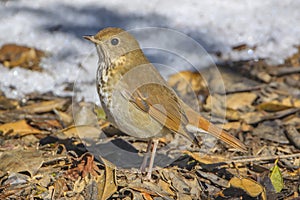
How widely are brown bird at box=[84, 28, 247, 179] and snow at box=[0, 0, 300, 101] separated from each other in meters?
2.10

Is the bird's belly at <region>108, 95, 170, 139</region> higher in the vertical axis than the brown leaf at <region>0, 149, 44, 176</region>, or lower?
higher

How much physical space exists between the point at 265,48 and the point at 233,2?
0.97m

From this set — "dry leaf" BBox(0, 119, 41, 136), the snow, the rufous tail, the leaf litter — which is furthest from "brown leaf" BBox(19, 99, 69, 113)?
the rufous tail

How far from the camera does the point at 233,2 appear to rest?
8328 mm

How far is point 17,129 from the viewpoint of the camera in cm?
596

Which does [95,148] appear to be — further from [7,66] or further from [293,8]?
[293,8]

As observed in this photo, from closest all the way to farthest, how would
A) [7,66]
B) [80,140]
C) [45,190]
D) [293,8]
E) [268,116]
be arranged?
1. [45,190]
2. [80,140]
3. [268,116]
4. [7,66]
5. [293,8]

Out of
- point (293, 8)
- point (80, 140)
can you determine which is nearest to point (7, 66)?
point (80, 140)

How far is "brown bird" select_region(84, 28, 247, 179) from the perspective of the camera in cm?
487

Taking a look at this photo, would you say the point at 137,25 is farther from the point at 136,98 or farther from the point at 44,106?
the point at 136,98

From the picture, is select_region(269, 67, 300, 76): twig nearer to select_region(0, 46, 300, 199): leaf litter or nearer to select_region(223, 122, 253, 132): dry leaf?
select_region(0, 46, 300, 199): leaf litter

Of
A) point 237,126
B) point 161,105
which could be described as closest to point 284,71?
point 237,126

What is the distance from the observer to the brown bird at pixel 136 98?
4867 millimetres

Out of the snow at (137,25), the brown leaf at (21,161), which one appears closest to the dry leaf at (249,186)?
the brown leaf at (21,161)
